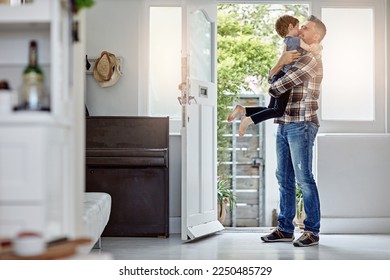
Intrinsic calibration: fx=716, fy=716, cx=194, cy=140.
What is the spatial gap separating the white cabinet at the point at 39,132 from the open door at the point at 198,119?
1955mm

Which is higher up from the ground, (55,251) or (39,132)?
(39,132)

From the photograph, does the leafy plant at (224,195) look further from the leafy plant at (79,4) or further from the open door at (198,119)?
the leafy plant at (79,4)

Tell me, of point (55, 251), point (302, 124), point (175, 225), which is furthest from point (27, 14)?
point (175, 225)

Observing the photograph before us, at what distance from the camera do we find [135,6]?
155 inches

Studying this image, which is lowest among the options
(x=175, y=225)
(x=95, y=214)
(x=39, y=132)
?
(x=175, y=225)

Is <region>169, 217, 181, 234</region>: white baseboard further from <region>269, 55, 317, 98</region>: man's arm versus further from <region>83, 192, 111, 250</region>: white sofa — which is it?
<region>269, 55, 317, 98</region>: man's arm

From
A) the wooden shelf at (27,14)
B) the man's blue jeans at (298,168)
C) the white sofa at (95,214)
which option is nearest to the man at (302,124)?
the man's blue jeans at (298,168)

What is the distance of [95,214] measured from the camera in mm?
2480

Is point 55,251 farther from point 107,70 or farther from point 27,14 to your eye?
point 107,70

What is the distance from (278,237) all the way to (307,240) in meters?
0.15

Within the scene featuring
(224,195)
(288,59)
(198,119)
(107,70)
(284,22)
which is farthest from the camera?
(224,195)

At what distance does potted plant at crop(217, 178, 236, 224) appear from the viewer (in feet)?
14.9

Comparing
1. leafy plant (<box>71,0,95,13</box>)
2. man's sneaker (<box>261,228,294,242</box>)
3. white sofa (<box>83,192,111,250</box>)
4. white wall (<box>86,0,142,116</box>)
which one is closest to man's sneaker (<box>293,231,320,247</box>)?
man's sneaker (<box>261,228,294,242</box>)
